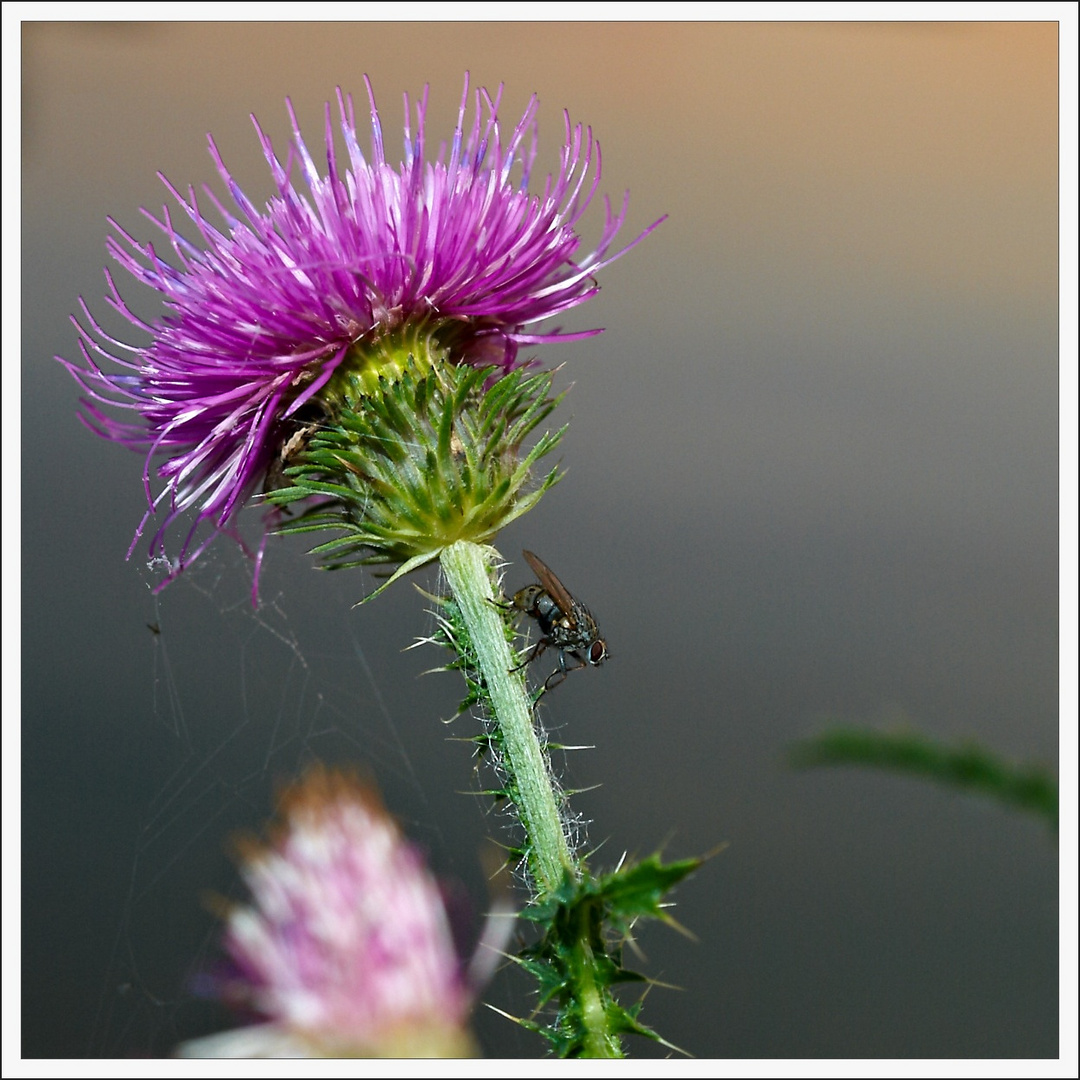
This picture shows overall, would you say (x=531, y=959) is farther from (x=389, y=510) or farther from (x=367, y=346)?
(x=367, y=346)

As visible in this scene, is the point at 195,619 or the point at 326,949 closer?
the point at 326,949

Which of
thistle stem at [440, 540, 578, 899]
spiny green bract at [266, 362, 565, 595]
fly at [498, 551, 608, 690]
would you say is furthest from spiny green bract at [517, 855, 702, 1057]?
spiny green bract at [266, 362, 565, 595]

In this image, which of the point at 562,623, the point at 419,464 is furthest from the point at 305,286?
the point at 562,623

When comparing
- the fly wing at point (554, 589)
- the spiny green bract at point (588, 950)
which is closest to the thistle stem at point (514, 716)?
the spiny green bract at point (588, 950)

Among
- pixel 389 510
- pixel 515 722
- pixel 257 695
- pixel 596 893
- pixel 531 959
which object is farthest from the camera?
pixel 257 695

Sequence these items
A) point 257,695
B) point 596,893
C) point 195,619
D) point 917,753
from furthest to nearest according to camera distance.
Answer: point 195,619 → point 257,695 → point 917,753 → point 596,893

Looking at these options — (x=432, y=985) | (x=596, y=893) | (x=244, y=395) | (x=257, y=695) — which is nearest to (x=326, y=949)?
(x=432, y=985)

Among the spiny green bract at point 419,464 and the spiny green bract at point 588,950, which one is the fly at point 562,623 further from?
the spiny green bract at point 588,950

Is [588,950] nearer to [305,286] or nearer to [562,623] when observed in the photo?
[562,623]
